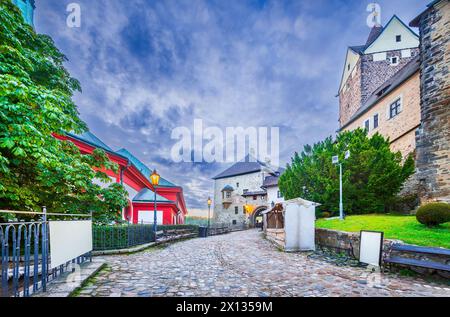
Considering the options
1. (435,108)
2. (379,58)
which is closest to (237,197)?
(379,58)

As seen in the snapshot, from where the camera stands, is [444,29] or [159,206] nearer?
[444,29]

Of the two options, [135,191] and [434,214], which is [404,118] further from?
[135,191]

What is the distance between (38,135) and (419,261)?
316 inches

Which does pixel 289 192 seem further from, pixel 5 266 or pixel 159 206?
pixel 5 266

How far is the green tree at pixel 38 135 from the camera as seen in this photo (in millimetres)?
4586

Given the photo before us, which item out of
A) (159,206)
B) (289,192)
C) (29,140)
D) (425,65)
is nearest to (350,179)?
(289,192)

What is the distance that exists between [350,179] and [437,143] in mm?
4291

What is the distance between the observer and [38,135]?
4555 mm

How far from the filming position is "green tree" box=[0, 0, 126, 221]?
4586mm

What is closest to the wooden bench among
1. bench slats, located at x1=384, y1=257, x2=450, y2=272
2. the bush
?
bench slats, located at x1=384, y1=257, x2=450, y2=272

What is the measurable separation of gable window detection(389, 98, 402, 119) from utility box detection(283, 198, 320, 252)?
45.0ft

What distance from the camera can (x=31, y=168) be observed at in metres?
6.23

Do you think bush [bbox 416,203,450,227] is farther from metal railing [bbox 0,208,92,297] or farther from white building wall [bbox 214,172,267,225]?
white building wall [bbox 214,172,267,225]
